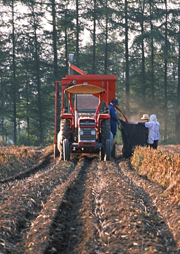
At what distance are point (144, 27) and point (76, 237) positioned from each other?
29.3 metres

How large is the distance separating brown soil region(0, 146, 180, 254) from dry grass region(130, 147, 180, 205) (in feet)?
0.84

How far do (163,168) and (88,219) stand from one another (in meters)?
3.14

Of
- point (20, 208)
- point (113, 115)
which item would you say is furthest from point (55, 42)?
point (20, 208)

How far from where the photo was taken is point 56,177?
7613 millimetres

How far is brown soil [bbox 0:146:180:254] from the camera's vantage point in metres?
3.55

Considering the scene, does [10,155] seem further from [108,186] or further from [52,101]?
[52,101]

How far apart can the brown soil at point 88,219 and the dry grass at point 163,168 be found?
0.84ft

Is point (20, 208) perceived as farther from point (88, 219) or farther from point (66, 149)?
point (66, 149)

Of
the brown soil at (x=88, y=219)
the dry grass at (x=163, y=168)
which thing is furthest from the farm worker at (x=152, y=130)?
the brown soil at (x=88, y=219)

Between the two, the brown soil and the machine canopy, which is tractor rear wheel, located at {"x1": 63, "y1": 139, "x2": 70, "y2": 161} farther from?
the brown soil

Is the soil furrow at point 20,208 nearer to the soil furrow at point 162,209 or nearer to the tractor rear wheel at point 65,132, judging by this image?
the soil furrow at point 162,209

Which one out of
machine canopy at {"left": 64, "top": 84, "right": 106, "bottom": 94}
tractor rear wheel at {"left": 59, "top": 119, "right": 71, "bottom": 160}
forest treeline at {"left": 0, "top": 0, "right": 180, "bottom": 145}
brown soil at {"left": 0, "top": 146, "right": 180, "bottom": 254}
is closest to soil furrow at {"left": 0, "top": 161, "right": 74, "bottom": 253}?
brown soil at {"left": 0, "top": 146, "right": 180, "bottom": 254}

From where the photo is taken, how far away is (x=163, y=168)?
278 inches

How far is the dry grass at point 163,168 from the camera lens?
5.56 m
